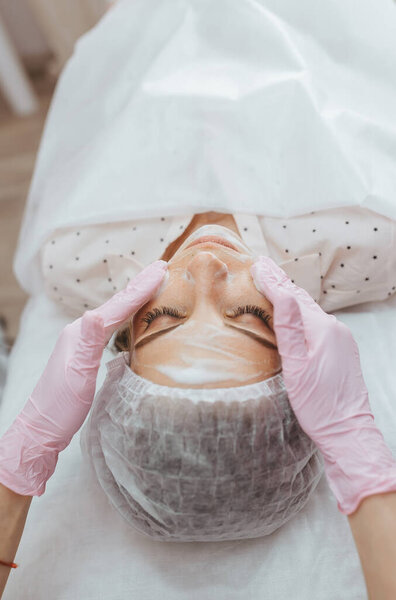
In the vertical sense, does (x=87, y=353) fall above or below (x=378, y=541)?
above

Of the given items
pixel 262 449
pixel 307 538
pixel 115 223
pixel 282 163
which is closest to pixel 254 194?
pixel 282 163

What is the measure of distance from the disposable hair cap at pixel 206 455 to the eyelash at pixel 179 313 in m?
0.12

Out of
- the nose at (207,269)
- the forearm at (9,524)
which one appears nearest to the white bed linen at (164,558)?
the forearm at (9,524)

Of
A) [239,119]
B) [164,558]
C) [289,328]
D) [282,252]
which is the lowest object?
[164,558]

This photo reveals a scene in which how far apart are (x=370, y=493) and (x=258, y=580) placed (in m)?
0.32

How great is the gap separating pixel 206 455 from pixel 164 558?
1.02ft

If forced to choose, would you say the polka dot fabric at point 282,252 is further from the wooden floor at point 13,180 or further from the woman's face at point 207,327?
the wooden floor at point 13,180

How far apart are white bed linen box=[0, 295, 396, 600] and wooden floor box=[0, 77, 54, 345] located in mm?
991

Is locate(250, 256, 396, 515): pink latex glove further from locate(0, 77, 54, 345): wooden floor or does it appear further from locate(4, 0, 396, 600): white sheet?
locate(0, 77, 54, 345): wooden floor

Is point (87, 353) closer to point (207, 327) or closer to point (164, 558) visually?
point (207, 327)

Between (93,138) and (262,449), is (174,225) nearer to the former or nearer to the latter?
(93,138)

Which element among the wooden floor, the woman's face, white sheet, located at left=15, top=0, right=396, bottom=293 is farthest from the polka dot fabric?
the wooden floor

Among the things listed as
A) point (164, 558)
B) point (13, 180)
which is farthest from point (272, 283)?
point (13, 180)

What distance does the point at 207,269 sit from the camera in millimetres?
975
